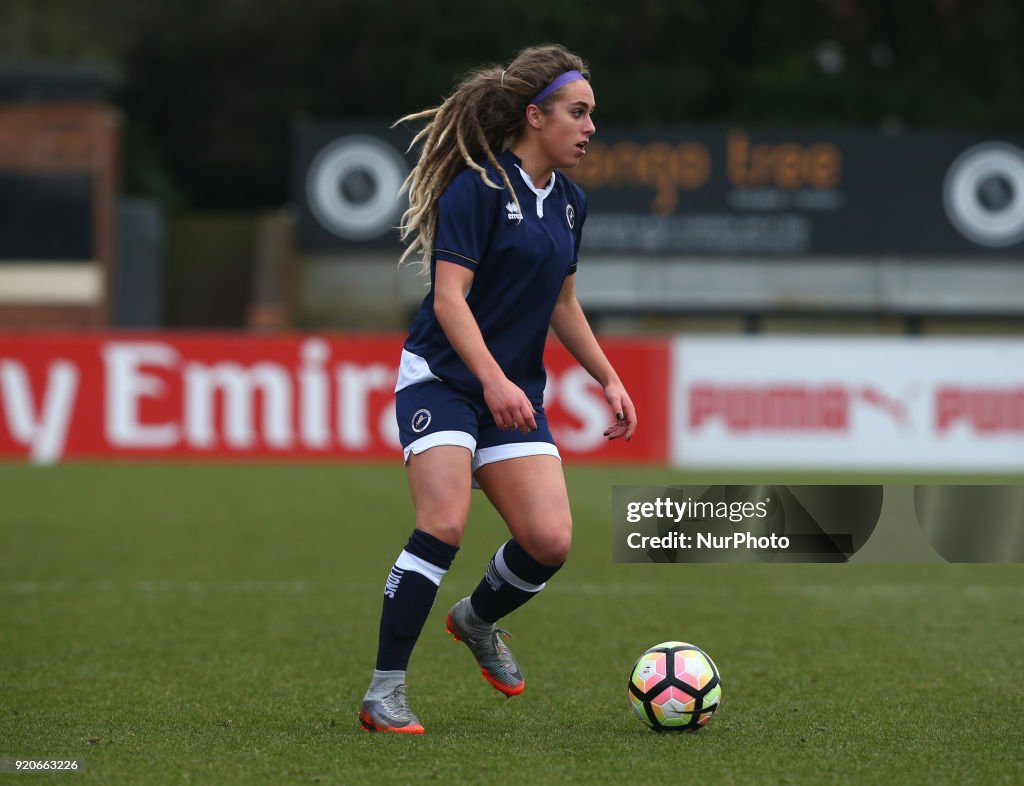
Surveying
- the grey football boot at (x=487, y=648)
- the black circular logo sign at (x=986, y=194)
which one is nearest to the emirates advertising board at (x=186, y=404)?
the black circular logo sign at (x=986, y=194)

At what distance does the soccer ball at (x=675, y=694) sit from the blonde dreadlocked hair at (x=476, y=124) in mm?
1476

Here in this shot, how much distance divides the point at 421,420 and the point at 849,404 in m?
12.8

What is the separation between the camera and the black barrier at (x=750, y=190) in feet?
76.5

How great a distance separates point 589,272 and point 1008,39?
53.7 ft

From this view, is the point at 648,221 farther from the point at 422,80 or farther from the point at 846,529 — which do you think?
the point at 846,529

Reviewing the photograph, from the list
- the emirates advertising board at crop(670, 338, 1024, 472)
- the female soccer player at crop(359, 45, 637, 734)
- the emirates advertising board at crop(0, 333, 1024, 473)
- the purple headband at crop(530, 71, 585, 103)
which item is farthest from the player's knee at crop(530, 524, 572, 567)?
the emirates advertising board at crop(670, 338, 1024, 472)

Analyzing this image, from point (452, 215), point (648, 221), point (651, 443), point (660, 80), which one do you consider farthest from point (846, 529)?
point (660, 80)

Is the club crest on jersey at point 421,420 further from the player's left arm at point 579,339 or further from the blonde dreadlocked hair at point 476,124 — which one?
the player's left arm at point 579,339

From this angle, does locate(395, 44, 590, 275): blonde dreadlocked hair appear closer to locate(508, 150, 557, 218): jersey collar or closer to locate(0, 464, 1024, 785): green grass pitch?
locate(508, 150, 557, 218): jersey collar

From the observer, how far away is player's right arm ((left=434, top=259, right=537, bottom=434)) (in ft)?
16.2

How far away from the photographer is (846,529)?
5082 mm

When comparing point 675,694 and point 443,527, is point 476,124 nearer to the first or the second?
point 443,527

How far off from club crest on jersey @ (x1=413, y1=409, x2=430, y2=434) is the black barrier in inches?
717

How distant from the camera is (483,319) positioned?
529cm
